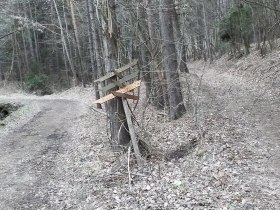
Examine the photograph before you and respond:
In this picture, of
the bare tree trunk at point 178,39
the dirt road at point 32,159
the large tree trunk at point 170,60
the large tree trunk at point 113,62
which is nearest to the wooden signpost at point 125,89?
the large tree trunk at point 113,62

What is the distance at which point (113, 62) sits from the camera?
9117mm

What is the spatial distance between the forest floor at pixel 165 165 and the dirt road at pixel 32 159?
26 millimetres

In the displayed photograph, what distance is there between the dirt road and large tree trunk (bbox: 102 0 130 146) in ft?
6.22

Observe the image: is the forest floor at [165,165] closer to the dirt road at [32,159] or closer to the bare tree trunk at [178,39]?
the dirt road at [32,159]

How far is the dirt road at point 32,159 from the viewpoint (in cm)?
783

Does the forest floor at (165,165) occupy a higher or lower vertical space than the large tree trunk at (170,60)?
lower

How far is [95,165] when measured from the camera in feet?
30.0

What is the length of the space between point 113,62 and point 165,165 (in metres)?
2.81

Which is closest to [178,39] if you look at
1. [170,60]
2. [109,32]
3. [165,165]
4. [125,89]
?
[170,60]

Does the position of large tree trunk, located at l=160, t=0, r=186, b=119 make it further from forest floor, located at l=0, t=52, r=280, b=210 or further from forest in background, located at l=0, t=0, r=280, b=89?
forest floor, located at l=0, t=52, r=280, b=210

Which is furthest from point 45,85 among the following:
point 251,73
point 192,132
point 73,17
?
point 192,132

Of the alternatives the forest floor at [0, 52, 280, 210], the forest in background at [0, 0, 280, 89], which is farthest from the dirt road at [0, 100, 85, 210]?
the forest in background at [0, 0, 280, 89]

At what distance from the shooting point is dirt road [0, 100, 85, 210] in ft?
25.7

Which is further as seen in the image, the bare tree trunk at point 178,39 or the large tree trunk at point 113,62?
the bare tree trunk at point 178,39
